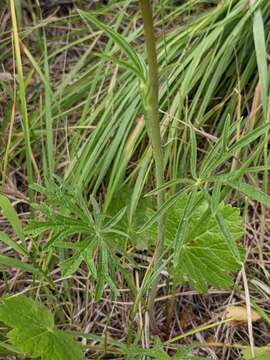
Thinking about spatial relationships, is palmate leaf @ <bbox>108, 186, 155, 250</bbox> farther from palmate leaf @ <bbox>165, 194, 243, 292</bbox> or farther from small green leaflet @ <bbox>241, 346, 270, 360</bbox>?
small green leaflet @ <bbox>241, 346, 270, 360</bbox>

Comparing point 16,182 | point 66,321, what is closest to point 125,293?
point 66,321

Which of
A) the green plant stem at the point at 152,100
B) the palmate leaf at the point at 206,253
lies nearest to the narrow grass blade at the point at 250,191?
the green plant stem at the point at 152,100

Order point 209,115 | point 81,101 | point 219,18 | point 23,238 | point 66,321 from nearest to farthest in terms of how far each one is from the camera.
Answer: point 23,238 < point 66,321 < point 209,115 < point 219,18 < point 81,101

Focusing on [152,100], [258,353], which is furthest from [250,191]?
[258,353]

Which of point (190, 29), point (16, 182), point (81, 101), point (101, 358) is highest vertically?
point (190, 29)

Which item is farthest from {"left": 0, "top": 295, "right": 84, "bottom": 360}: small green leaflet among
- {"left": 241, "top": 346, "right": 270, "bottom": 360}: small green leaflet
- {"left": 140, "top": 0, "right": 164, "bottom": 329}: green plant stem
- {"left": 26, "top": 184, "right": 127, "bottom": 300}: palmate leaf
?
{"left": 241, "top": 346, "right": 270, "bottom": 360}: small green leaflet

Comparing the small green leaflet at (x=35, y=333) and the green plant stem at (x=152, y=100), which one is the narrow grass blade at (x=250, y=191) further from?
the small green leaflet at (x=35, y=333)

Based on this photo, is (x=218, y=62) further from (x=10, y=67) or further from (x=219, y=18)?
(x=10, y=67)
